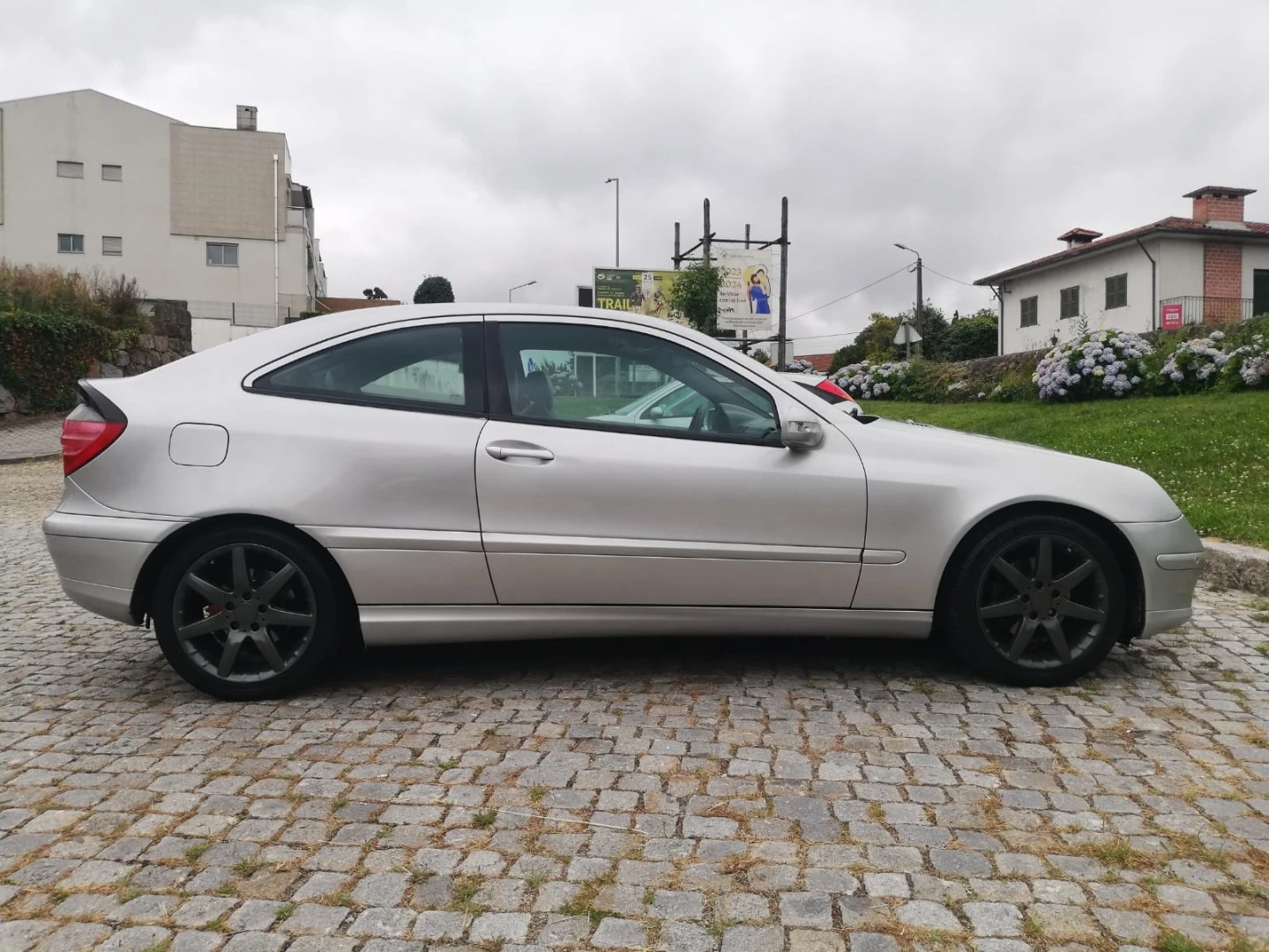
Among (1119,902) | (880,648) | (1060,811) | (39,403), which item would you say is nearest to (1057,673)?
(880,648)

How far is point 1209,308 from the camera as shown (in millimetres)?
35594

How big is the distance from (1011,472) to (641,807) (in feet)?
6.76

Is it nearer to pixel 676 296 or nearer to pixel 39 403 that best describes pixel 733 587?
pixel 39 403

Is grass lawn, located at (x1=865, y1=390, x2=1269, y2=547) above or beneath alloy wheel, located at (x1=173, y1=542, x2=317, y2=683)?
above

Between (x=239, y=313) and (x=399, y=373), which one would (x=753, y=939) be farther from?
(x=239, y=313)

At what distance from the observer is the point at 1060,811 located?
3031 millimetres

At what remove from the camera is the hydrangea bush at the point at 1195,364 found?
14.0 m

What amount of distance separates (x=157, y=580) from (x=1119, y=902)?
3.37 meters

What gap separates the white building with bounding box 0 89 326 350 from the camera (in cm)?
5031

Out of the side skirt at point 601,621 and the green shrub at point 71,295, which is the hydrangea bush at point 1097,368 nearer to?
the side skirt at point 601,621

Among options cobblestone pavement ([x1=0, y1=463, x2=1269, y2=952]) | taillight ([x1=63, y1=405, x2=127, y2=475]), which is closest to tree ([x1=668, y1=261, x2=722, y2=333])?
cobblestone pavement ([x1=0, y1=463, x2=1269, y2=952])

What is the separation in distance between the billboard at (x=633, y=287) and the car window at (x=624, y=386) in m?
44.4

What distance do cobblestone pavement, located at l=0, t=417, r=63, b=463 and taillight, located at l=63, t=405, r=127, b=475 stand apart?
1293cm

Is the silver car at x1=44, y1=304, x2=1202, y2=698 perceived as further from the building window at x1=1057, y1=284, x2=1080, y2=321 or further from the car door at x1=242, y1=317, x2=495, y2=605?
the building window at x1=1057, y1=284, x2=1080, y2=321
